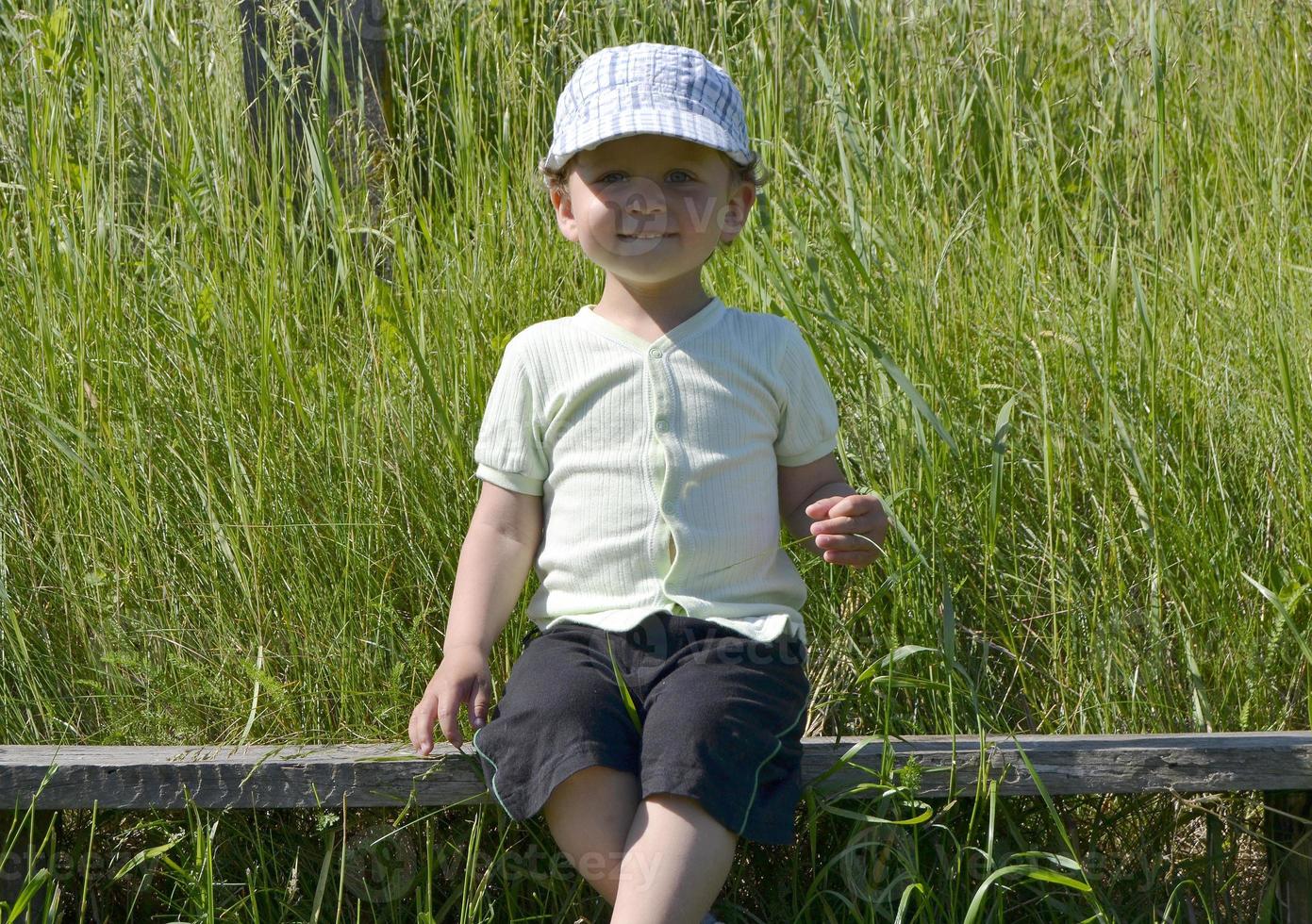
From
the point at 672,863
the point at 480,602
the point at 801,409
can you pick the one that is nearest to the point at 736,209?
the point at 801,409

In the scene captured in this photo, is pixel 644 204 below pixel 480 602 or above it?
above

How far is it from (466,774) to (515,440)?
0.42 meters

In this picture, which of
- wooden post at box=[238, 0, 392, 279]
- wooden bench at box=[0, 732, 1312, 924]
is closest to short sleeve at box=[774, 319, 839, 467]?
wooden bench at box=[0, 732, 1312, 924]

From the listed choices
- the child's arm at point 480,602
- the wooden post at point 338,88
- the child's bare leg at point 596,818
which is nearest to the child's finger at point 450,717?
the child's arm at point 480,602

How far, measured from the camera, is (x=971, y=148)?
268 centimetres

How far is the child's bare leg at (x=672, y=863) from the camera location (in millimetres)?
1340

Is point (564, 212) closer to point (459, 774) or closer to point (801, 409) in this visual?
point (801, 409)

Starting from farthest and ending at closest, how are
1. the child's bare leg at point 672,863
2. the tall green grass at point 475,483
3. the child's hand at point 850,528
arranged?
1. the tall green grass at point 475,483
2. the child's hand at point 850,528
3. the child's bare leg at point 672,863

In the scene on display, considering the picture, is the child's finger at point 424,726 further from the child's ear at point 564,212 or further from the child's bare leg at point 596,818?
the child's ear at point 564,212

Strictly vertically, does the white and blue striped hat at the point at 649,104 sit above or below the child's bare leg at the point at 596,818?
above

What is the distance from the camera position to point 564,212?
166 cm

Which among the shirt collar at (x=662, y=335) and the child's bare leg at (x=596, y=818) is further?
the shirt collar at (x=662, y=335)

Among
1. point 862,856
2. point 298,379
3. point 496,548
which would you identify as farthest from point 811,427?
point 298,379

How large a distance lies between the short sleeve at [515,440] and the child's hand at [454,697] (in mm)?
226
